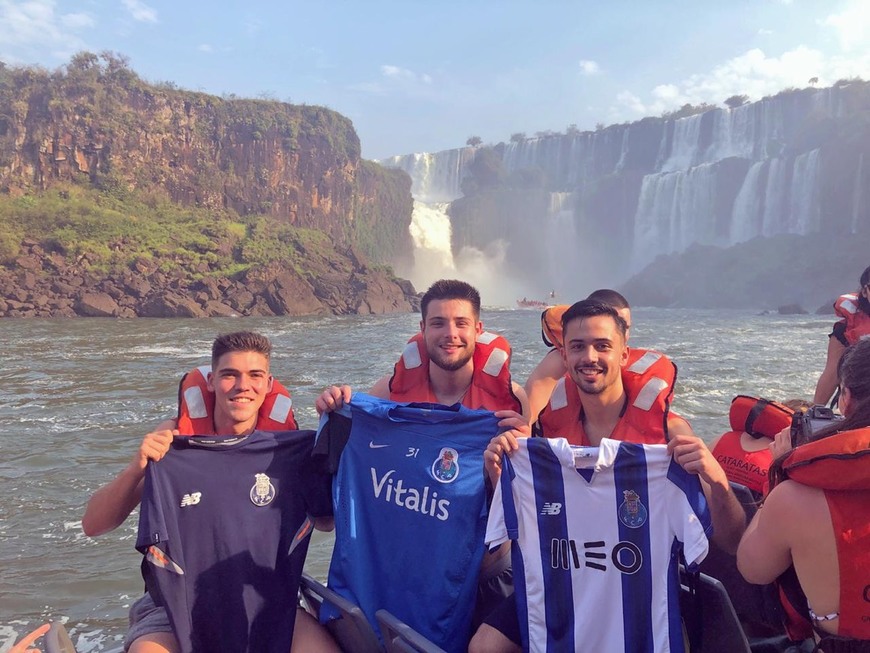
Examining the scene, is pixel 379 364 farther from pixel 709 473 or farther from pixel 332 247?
pixel 332 247

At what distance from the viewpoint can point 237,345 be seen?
10.4 ft

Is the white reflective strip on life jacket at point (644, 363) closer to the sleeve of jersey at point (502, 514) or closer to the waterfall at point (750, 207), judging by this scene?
the sleeve of jersey at point (502, 514)

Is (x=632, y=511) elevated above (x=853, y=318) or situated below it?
below

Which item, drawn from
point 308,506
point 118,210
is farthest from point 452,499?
point 118,210

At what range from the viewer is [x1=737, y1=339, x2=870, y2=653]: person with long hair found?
1971 mm

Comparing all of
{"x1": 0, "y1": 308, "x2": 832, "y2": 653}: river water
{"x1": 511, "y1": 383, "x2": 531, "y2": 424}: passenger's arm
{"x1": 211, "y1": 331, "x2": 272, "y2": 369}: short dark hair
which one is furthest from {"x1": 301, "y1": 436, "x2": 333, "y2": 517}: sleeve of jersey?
{"x1": 0, "y1": 308, "x2": 832, "y2": 653}: river water

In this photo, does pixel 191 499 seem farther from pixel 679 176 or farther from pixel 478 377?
pixel 679 176

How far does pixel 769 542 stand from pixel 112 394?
14.7 meters

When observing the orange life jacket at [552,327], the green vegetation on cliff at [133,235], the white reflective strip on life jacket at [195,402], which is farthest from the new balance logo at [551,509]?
the green vegetation on cliff at [133,235]

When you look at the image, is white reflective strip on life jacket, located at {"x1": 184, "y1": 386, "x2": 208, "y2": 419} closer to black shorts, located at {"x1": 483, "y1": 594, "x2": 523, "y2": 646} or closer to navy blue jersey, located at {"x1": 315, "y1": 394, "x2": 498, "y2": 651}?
navy blue jersey, located at {"x1": 315, "y1": 394, "x2": 498, "y2": 651}

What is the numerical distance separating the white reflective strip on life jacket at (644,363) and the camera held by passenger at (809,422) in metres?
0.81

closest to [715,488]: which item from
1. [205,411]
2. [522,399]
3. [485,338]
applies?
[522,399]

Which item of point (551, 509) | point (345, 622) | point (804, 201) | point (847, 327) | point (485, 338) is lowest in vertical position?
point (345, 622)

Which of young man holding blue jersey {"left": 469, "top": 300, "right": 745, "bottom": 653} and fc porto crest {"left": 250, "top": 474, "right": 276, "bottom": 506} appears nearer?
young man holding blue jersey {"left": 469, "top": 300, "right": 745, "bottom": 653}
